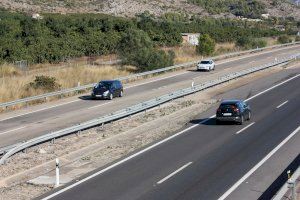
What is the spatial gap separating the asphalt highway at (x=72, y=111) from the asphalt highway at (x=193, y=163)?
699 centimetres

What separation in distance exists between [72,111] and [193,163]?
55.3ft

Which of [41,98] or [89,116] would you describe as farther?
[41,98]

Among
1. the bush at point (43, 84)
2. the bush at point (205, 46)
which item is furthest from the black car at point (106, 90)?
the bush at point (205, 46)

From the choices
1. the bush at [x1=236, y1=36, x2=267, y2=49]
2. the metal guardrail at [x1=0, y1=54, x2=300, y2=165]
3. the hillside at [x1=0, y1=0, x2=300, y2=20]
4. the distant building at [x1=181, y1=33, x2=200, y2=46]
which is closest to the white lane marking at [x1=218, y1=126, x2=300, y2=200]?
the metal guardrail at [x1=0, y1=54, x2=300, y2=165]

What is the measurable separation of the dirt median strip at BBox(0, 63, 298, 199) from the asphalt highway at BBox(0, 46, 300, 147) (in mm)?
2823

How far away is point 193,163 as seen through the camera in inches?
877

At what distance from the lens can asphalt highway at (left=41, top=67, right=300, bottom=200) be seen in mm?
18234

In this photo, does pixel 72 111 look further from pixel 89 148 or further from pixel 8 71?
pixel 8 71

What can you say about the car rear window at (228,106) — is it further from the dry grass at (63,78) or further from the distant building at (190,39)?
the distant building at (190,39)

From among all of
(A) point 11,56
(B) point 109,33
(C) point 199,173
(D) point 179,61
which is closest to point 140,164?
(C) point 199,173

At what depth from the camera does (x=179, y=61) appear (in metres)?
71.6

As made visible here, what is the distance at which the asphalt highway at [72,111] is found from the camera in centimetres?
3065

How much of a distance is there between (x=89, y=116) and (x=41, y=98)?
8378mm

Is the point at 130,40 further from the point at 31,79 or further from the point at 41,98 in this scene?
the point at 41,98
